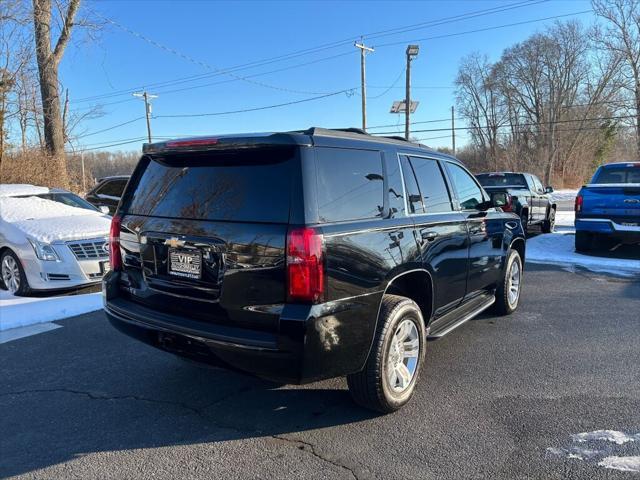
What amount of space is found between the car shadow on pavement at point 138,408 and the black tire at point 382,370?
18 centimetres

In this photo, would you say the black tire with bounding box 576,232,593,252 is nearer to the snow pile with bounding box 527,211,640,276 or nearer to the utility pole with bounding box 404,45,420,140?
the snow pile with bounding box 527,211,640,276

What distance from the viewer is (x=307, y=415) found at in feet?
11.2

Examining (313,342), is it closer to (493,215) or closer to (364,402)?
(364,402)

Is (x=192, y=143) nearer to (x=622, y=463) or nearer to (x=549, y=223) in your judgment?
(x=622, y=463)

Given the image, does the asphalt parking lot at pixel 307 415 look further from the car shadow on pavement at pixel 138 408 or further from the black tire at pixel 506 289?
the black tire at pixel 506 289

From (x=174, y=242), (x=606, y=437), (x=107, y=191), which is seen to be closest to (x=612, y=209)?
(x=606, y=437)

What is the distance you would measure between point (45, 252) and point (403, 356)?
5.22 m

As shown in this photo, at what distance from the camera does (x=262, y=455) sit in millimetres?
2896

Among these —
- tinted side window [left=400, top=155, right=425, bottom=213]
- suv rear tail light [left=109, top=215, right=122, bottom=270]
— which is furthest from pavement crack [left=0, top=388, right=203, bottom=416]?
tinted side window [left=400, top=155, right=425, bottom=213]

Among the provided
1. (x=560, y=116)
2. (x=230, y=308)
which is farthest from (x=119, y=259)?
(x=560, y=116)

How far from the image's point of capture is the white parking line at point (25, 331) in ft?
16.7

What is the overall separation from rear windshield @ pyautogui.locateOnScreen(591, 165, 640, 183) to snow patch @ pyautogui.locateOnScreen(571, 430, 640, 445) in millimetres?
8452

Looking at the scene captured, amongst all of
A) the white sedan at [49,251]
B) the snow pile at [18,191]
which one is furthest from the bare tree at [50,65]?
the white sedan at [49,251]

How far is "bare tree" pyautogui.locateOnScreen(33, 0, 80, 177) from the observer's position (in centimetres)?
1434
